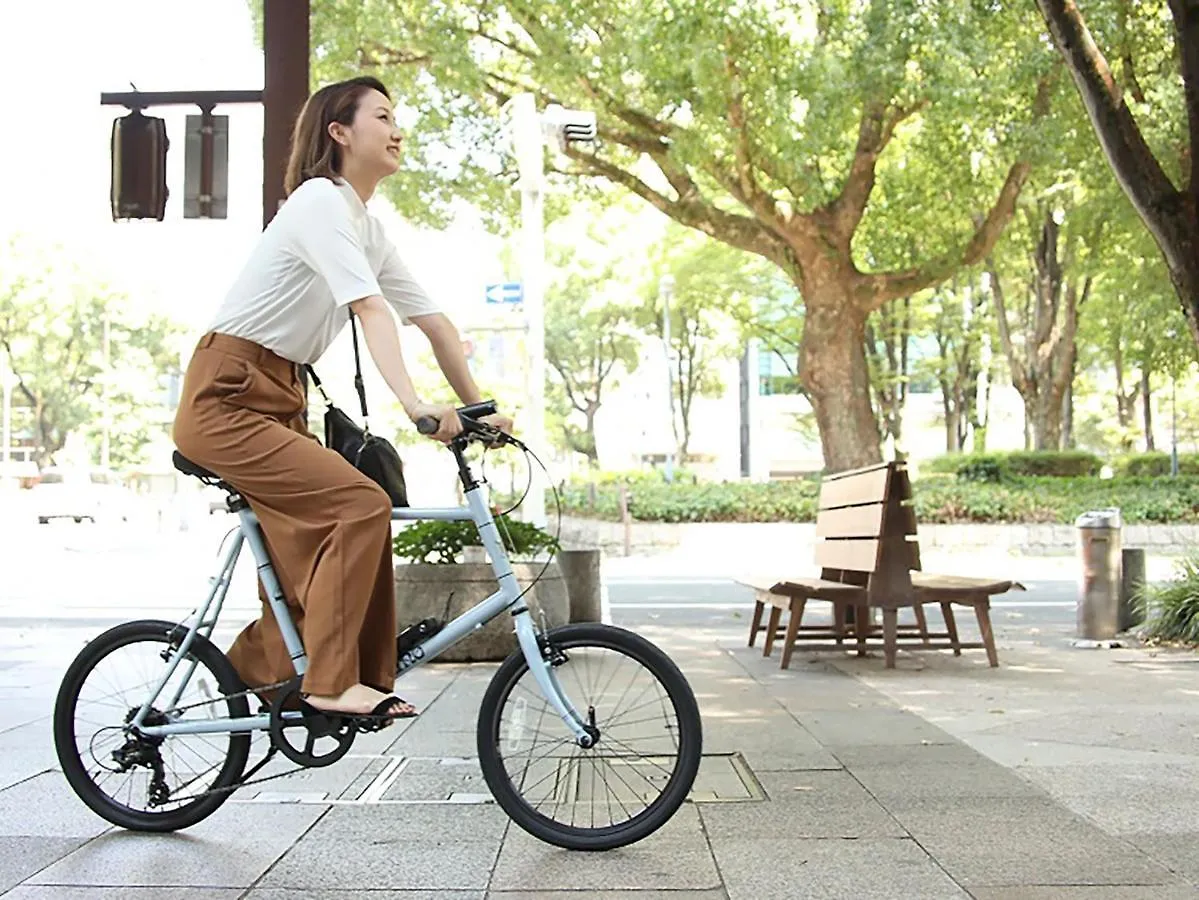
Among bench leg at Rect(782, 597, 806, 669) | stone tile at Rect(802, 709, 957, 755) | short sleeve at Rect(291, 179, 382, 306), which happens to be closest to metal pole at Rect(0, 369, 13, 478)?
bench leg at Rect(782, 597, 806, 669)

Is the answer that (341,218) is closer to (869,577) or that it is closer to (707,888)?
(707,888)

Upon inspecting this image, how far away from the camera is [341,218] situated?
3.98 m

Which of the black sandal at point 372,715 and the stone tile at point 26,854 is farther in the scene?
the black sandal at point 372,715

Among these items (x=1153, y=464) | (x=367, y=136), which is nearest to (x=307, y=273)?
(x=367, y=136)

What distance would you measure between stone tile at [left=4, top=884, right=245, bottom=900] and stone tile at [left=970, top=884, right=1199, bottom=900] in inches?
70.7

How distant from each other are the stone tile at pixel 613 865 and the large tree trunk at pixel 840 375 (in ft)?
61.4

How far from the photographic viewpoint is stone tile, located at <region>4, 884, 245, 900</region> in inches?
139

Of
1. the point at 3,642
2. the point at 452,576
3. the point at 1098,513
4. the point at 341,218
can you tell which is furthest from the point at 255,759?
the point at 1098,513

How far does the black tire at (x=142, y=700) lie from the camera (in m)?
4.21

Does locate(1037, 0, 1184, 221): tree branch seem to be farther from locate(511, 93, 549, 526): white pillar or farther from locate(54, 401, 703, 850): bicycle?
locate(54, 401, 703, 850): bicycle

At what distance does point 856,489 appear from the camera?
348 inches

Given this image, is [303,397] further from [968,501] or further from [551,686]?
[968,501]

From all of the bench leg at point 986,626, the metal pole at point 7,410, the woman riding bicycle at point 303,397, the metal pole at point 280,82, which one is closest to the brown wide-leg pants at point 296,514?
the woman riding bicycle at point 303,397

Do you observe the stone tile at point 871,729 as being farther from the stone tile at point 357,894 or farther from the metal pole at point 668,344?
the metal pole at point 668,344
